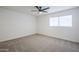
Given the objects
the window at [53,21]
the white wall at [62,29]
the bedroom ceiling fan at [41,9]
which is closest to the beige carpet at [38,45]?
the white wall at [62,29]

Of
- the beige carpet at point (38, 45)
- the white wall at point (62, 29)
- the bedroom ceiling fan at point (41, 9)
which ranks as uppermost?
the bedroom ceiling fan at point (41, 9)

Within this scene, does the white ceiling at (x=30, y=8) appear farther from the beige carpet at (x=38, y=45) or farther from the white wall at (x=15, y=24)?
the beige carpet at (x=38, y=45)

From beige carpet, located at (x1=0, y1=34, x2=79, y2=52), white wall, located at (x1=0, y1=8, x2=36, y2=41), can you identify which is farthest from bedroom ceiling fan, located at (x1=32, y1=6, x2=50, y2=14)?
beige carpet, located at (x1=0, y1=34, x2=79, y2=52)

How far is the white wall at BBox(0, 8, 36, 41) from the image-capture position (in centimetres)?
132

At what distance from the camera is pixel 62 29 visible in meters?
1.43

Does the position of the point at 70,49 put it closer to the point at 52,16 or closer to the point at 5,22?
the point at 52,16

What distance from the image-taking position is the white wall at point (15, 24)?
4.33ft

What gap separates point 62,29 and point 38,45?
542mm

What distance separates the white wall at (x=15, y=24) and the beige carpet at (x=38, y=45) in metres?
0.10

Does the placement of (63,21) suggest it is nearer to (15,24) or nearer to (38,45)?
(38,45)

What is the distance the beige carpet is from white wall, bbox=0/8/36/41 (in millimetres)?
100

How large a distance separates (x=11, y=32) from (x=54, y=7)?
0.90 m

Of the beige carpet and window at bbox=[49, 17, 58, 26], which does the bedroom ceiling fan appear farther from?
the beige carpet

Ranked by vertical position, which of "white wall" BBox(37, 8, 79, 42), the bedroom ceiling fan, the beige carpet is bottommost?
the beige carpet
